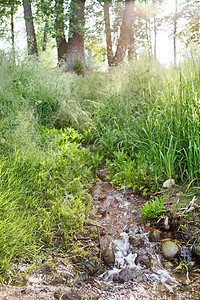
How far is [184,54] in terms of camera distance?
3.60m

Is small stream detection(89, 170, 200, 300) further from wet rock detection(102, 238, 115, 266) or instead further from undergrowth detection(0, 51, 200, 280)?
undergrowth detection(0, 51, 200, 280)

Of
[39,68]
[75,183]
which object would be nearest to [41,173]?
[75,183]

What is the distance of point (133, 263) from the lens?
245 cm

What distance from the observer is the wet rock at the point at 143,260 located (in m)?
2.41

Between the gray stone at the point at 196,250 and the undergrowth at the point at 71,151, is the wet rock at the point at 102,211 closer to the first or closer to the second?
the undergrowth at the point at 71,151

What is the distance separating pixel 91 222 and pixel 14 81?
13.3 feet

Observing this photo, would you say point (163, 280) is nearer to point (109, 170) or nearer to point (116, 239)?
point (116, 239)

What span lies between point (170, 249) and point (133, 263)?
420 mm

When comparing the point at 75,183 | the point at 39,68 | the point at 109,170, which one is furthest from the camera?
the point at 39,68

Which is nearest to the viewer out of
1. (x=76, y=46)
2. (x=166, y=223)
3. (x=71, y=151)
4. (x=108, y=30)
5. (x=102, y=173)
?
(x=166, y=223)

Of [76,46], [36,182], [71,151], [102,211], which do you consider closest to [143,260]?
[102,211]

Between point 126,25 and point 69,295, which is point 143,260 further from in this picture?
point 126,25

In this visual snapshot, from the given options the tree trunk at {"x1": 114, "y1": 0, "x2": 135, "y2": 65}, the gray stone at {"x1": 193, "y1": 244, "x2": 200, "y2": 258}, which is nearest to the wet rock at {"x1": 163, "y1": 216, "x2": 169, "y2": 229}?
the gray stone at {"x1": 193, "y1": 244, "x2": 200, "y2": 258}

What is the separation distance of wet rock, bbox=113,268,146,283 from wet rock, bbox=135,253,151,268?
0.42 feet
